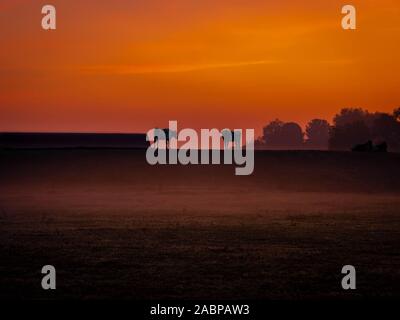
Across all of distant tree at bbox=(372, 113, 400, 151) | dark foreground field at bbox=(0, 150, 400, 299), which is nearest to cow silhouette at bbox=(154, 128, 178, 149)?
dark foreground field at bbox=(0, 150, 400, 299)

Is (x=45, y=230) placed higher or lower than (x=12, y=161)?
lower

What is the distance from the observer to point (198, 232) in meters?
31.7

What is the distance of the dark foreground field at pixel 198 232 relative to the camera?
19375 mm

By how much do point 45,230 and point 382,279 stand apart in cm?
1757

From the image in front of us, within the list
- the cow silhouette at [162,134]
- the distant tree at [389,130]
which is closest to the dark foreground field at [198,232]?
the cow silhouette at [162,134]

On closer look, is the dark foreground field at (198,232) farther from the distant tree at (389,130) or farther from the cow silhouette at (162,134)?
the distant tree at (389,130)

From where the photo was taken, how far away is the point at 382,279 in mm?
20234

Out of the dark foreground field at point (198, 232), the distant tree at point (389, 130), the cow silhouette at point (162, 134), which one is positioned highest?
the distant tree at point (389, 130)

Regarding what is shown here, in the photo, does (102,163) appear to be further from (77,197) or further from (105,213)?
(105,213)

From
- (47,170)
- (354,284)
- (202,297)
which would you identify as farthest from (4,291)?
(47,170)

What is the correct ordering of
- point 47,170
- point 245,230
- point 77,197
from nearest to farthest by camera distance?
point 245,230
point 77,197
point 47,170

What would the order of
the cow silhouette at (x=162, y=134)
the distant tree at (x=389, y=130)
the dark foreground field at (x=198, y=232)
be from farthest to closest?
the distant tree at (x=389, y=130)
the cow silhouette at (x=162, y=134)
the dark foreground field at (x=198, y=232)

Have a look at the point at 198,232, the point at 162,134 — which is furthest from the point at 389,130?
the point at 198,232

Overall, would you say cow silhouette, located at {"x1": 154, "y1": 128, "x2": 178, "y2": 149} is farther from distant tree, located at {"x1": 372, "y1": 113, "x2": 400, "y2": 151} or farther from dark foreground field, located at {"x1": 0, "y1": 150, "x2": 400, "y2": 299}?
distant tree, located at {"x1": 372, "y1": 113, "x2": 400, "y2": 151}
